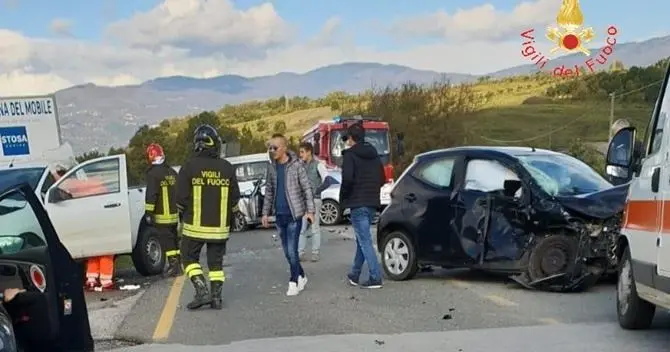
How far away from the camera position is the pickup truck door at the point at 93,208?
38.5ft

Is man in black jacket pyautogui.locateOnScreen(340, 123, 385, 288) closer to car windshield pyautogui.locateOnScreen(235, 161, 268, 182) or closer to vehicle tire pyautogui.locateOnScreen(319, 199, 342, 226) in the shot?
vehicle tire pyautogui.locateOnScreen(319, 199, 342, 226)

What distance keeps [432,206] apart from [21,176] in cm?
604

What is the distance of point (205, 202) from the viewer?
9484 mm

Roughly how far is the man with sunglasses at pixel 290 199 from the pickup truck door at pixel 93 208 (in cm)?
250

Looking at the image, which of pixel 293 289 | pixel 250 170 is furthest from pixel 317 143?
pixel 293 289

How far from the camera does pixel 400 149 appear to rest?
28.0 m

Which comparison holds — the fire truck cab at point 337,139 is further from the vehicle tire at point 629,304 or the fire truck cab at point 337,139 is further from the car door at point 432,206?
the vehicle tire at point 629,304

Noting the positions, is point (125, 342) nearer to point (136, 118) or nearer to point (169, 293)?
point (169, 293)

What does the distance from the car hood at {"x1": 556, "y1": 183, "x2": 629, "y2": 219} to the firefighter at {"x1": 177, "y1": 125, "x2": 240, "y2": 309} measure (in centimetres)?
350

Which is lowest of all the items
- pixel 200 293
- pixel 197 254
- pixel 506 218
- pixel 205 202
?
pixel 200 293

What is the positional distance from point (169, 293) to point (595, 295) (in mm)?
4925

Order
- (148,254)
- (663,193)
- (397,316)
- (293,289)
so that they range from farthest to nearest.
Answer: (148,254)
(293,289)
(397,316)
(663,193)

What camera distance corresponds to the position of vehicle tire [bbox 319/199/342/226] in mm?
23344

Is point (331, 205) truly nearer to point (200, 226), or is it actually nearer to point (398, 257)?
point (398, 257)
